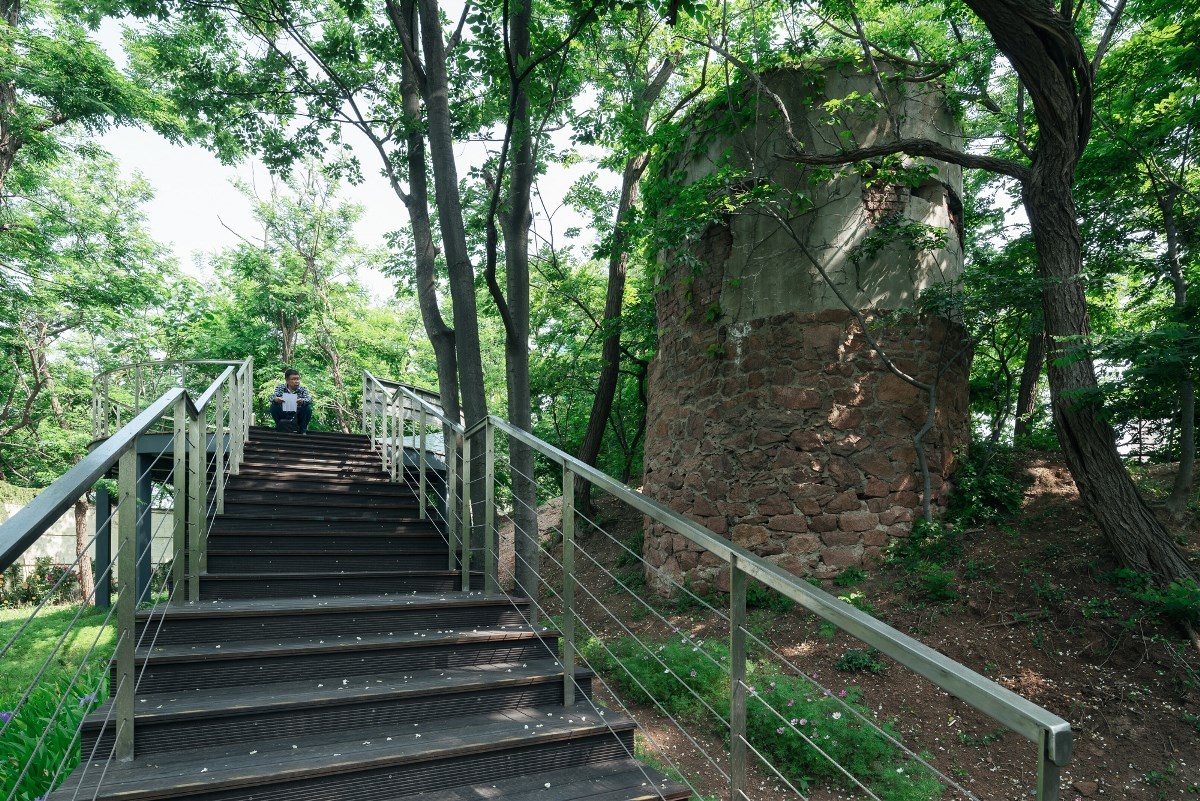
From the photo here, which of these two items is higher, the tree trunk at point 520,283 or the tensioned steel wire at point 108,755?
the tree trunk at point 520,283

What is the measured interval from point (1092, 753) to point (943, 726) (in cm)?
84

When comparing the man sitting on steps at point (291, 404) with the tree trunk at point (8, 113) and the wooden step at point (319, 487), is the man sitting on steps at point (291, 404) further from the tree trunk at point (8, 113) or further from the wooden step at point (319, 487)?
the tree trunk at point (8, 113)

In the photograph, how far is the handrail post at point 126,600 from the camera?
2262 millimetres

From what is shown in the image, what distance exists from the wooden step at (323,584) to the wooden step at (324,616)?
159 mm

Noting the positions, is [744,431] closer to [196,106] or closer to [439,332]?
[439,332]

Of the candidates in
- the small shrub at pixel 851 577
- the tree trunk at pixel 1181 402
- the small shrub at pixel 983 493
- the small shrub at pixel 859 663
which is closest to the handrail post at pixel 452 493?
the small shrub at pixel 859 663

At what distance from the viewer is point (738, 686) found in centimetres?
195

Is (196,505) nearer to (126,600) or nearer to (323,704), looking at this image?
(126,600)

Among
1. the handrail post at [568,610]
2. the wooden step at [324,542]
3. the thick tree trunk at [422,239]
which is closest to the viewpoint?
the handrail post at [568,610]

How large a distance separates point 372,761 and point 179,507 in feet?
5.58

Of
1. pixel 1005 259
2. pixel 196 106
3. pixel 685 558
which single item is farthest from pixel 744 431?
pixel 196 106

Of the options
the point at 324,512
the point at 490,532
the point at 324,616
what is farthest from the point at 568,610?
the point at 324,512

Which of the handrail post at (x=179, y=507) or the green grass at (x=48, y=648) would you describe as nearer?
the handrail post at (x=179, y=507)

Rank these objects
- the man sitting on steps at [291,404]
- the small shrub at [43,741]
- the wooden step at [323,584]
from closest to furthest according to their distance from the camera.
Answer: the small shrub at [43,741]
the wooden step at [323,584]
the man sitting on steps at [291,404]
